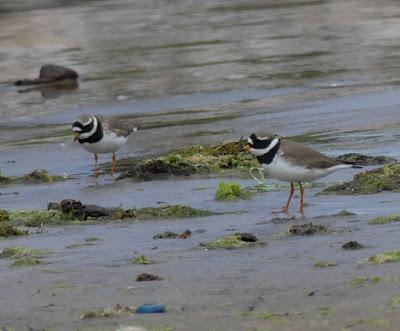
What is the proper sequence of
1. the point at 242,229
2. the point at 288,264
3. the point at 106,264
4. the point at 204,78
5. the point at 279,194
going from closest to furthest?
the point at 288,264, the point at 106,264, the point at 242,229, the point at 279,194, the point at 204,78

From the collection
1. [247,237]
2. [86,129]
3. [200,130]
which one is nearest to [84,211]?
[247,237]

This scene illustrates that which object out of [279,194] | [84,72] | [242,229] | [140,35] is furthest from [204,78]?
[242,229]

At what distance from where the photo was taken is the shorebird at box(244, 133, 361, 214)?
9.42 m

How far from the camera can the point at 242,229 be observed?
8.40 metres

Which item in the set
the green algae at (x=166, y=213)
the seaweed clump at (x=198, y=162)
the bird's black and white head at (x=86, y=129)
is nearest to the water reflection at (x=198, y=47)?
the bird's black and white head at (x=86, y=129)

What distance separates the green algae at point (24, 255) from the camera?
7582mm

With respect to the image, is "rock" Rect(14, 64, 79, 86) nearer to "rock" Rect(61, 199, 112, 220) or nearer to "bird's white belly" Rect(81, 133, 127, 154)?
"bird's white belly" Rect(81, 133, 127, 154)

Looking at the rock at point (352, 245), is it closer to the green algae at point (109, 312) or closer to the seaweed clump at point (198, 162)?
the green algae at point (109, 312)

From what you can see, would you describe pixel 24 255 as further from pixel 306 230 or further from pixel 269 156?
pixel 269 156

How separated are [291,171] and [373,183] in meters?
0.68

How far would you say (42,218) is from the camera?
30.6 feet

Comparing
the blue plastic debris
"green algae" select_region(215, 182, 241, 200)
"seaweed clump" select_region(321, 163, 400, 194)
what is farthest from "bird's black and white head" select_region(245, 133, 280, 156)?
the blue plastic debris

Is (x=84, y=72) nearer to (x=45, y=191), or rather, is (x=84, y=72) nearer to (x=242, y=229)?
(x=45, y=191)

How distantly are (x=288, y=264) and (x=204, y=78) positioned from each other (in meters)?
11.6
